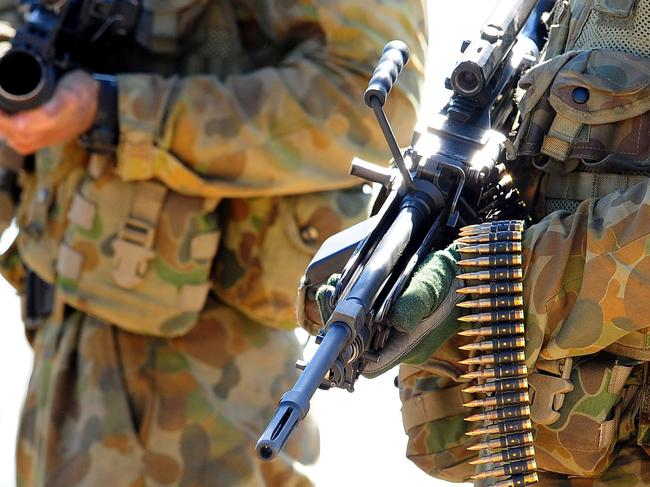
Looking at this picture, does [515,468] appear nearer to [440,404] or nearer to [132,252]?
[440,404]


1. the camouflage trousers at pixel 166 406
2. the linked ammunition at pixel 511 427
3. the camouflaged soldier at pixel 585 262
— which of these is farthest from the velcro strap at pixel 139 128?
the linked ammunition at pixel 511 427

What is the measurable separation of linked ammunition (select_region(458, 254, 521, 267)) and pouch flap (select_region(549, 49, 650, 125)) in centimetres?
38

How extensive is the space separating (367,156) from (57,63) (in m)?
1.05

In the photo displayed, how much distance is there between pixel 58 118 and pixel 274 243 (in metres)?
0.81

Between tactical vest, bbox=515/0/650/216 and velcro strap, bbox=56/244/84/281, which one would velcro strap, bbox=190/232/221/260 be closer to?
velcro strap, bbox=56/244/84/281

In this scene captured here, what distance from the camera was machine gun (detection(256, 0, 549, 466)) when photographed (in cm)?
318

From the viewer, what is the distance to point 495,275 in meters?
3.36

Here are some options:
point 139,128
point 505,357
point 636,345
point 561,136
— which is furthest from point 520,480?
point 139,128

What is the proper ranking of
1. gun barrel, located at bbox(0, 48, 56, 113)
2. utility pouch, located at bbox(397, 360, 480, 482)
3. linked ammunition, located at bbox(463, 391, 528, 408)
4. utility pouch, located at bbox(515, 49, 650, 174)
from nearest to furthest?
1. linked ammunition, located at bbox(463, 391, 528, 408)
2. utility pouch, located at bbox(515, 49, 650, 174)
3. utility pouch, located at bbox(397, 360, 480, 482)
4. gun barrel, located at bbox(0, 48, 56, 113)

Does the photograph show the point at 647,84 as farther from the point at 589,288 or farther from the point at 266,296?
the point at 266,296

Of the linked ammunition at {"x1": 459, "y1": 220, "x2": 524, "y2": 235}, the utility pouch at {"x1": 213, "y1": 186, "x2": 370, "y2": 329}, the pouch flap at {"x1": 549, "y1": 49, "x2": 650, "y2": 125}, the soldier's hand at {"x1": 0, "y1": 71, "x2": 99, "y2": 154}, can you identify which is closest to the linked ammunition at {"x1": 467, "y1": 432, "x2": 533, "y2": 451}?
the linked ammunition at {"x1": 459, "y1": 220, "x2": 524, "y2": 235}

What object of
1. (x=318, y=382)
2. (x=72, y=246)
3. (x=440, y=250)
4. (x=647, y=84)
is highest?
(x=647, y=84)

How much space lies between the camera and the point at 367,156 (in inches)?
208

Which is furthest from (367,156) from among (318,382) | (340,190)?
(318,382)
